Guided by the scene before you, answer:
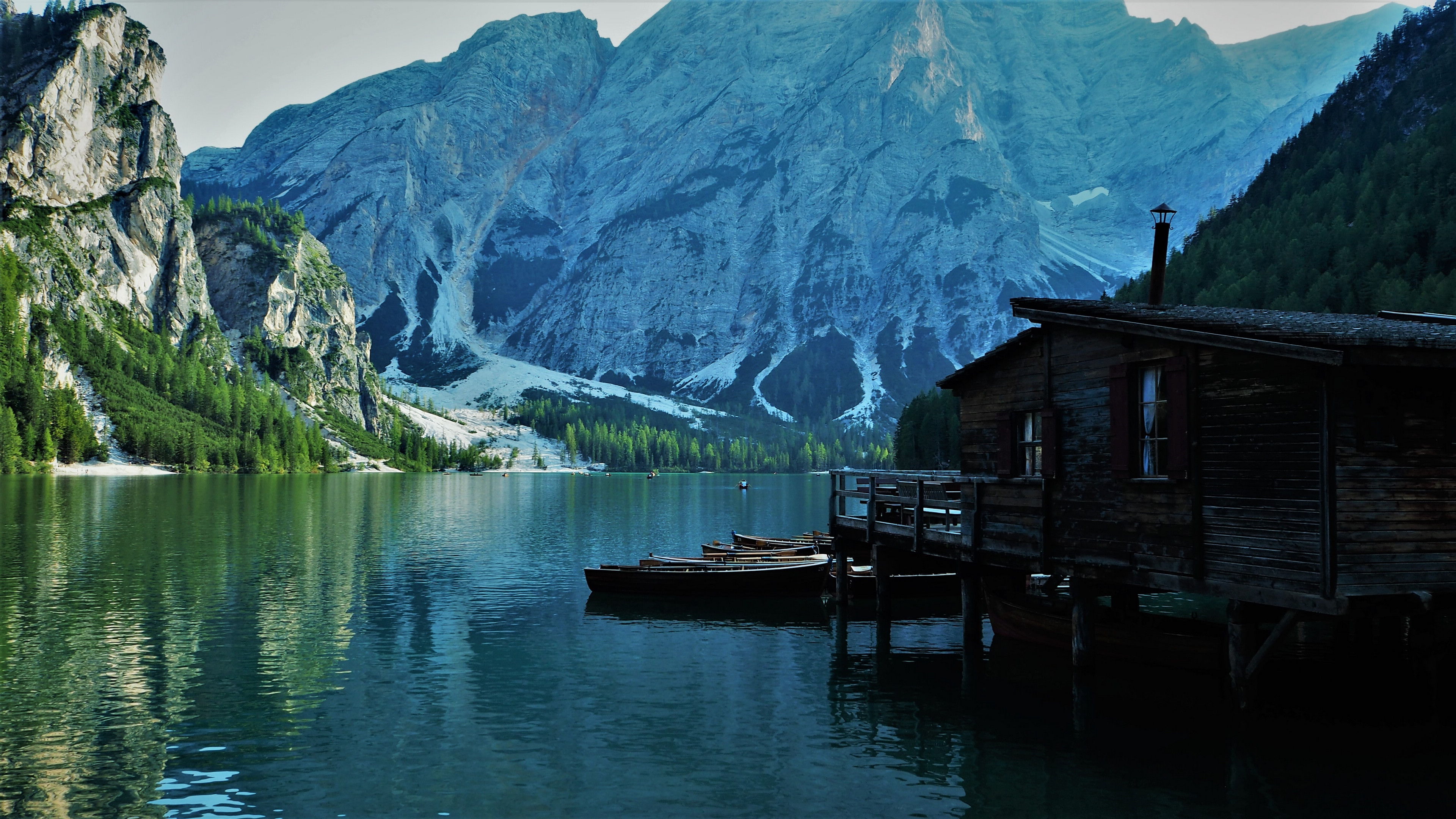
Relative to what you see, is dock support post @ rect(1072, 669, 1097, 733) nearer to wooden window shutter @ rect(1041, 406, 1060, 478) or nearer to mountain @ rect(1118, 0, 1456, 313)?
wooden window shutter @ rect(1041, 406, 1060, 478)

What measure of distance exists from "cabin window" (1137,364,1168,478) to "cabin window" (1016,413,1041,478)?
15.1 ft

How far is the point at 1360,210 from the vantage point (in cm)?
11750

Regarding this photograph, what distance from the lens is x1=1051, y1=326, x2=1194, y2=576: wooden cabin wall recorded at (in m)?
24.1

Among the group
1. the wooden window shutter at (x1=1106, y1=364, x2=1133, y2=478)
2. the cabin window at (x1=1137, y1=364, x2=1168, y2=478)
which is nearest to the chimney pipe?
the wooden window shutter at (x1=1106, y1=364, x2=1133, y2=478)

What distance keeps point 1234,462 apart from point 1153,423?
111 inches

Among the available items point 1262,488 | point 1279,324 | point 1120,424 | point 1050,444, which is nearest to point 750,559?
point 1050,444

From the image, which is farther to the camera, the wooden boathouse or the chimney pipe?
the chimney pipe

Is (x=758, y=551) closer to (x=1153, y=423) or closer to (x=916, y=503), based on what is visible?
(x=916, y=503)

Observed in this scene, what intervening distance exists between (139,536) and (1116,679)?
228ft

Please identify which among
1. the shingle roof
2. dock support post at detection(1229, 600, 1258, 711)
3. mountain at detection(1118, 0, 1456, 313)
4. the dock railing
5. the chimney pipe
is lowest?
dock support post at detection(1229, 600, 1258, 711)

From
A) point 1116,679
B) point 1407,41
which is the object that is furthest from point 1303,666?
point 1407,41

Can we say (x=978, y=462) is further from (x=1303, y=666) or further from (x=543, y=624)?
(x=543, y=624)

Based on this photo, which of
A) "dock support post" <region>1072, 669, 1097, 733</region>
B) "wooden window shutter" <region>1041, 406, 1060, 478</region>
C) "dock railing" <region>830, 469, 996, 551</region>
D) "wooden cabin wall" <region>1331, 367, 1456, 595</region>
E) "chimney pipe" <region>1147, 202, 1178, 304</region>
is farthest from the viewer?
"chimney pipe" <region>1147, 202, 1178, 304</region>

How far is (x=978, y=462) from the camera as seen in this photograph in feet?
110
